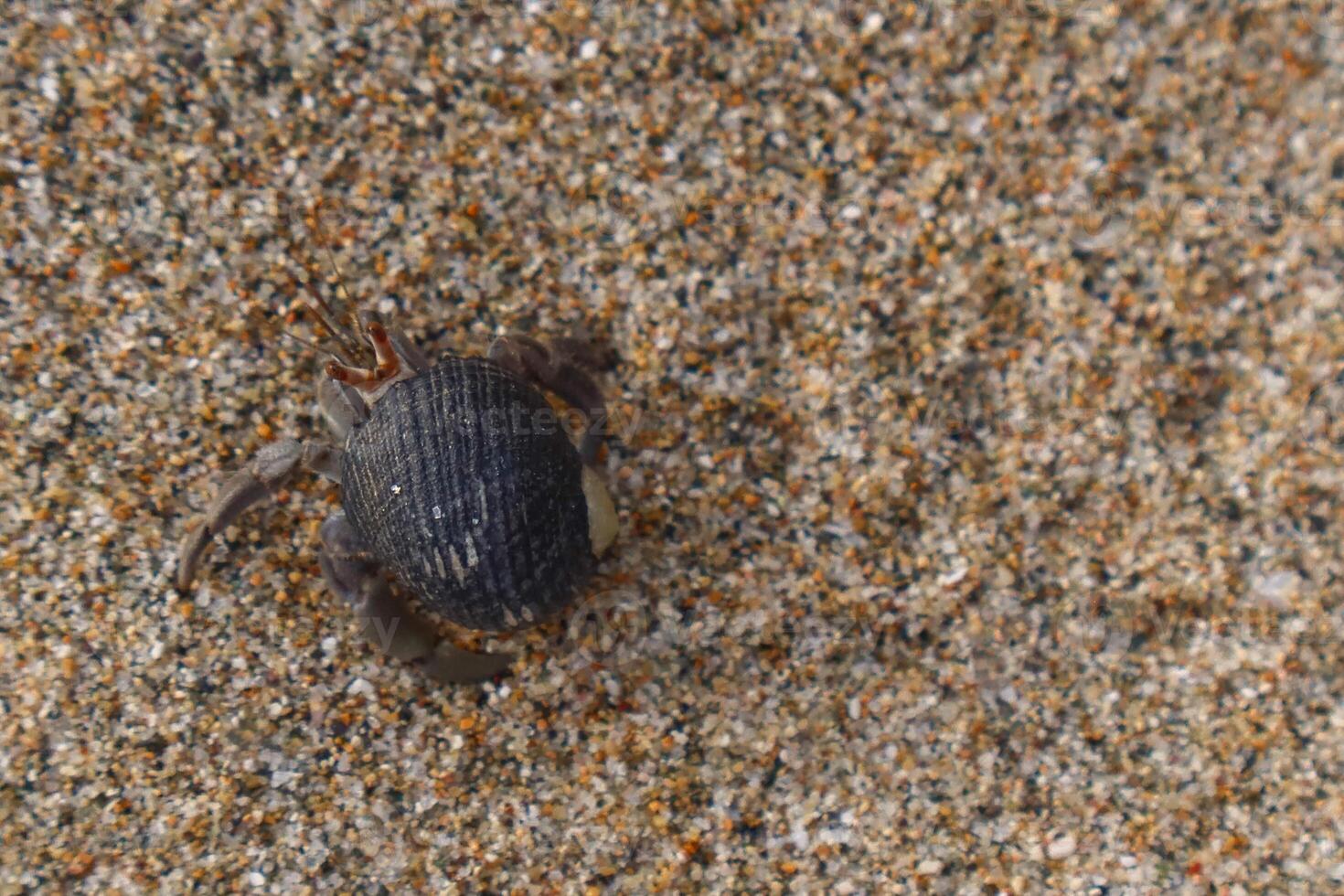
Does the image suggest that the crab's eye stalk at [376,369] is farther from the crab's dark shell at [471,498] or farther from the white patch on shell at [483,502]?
the white patch on shell at [483,502]

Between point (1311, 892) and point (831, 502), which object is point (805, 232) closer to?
point (831, 502)

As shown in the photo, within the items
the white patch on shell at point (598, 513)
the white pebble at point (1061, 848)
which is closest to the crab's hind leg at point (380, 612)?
the white patch on shell at point (598, 513)

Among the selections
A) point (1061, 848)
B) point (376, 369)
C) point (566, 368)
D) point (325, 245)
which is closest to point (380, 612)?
point (376, 369)

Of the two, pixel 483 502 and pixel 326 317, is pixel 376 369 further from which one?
pixel 483 502

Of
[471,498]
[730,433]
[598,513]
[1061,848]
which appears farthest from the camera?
[730,433]

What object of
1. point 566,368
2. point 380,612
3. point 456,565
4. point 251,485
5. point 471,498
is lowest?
point 380,612

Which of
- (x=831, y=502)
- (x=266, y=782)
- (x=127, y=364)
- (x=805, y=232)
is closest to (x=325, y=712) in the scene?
(x=266, y=782)

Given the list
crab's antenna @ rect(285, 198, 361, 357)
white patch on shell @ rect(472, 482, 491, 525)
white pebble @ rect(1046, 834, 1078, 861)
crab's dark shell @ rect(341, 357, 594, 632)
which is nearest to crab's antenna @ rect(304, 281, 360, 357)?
crab's antenna @ rect(285, 198, 361, 357)
